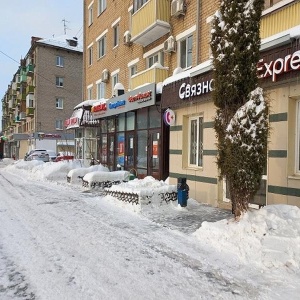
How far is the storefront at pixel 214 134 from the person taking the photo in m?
6.55

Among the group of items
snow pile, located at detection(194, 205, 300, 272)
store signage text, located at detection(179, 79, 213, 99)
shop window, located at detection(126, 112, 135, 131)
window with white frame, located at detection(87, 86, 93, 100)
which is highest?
window with white frame, located at detection(87, 86, 93, 100)

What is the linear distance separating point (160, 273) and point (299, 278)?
1.68 m

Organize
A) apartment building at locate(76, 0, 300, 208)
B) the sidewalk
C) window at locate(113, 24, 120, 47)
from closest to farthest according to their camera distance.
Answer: the sidewalk < apartment building at locate(76, 0, 300, 208) < window at locate(113, 24, 120, 47)

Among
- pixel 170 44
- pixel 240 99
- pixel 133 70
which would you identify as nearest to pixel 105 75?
pixel 133 70

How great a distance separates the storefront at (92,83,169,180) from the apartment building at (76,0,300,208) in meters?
0.04

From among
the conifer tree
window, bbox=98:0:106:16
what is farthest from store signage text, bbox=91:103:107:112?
the conifer tree

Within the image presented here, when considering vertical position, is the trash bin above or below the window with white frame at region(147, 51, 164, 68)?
below

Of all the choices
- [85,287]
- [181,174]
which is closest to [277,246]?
[85,287]

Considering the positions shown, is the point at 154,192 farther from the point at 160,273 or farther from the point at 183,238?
the point at 160,273

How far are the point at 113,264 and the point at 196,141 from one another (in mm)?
6074

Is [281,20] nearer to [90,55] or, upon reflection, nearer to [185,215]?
[185,215]

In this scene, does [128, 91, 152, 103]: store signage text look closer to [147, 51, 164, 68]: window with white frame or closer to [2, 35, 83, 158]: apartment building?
[147, 51, 164, 68]: window with white frame

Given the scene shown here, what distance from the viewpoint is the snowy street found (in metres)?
3.62

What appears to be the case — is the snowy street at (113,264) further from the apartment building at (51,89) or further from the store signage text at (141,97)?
the apartment building at (51,89)
